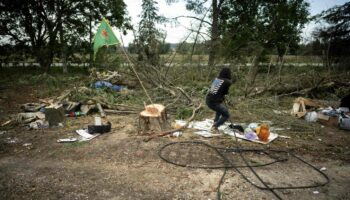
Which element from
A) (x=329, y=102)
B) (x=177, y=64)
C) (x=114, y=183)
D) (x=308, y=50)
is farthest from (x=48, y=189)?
(x=308, y=50)

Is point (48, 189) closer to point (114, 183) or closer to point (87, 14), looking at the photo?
point (114, 183)

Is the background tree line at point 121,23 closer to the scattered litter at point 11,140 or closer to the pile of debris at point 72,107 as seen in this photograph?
the pile of debris at point 72,107

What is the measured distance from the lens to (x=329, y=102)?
9547 millimetres

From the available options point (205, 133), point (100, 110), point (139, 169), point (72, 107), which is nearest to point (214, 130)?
point (205, 133)

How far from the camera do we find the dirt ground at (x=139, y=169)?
3906 millimetres

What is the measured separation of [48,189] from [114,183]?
0.96 metres

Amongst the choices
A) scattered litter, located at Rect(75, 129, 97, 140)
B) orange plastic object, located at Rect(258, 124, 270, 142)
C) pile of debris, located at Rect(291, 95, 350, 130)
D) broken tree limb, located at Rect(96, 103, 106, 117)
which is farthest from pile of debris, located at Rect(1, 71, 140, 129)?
pile of debris, located at Rect(291, 95, 350, 130)

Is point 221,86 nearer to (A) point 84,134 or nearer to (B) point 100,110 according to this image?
(A) point 84,134

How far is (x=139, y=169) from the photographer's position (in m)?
4.64

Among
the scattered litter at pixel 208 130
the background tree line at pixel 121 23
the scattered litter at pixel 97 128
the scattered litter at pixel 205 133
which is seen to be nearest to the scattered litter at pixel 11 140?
the scattered litter at pixel 97 128

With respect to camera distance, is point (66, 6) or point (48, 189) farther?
point (66, 6)

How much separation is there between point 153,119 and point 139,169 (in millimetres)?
2047

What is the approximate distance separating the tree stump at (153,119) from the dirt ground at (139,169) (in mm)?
436

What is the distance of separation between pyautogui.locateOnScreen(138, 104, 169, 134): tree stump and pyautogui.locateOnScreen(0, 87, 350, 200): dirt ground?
1.43 feet
